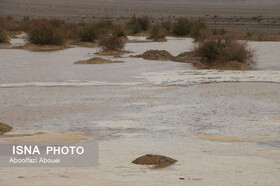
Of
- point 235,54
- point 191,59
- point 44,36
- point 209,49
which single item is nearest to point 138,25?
point 44,36

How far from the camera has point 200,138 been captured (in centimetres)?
1112

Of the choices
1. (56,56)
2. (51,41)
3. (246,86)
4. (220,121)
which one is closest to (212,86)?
(246,86)

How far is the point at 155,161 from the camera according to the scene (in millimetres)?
9062

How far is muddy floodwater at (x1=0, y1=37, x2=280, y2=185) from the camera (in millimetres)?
8469

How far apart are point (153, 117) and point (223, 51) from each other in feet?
40.2

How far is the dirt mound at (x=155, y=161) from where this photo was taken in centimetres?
900

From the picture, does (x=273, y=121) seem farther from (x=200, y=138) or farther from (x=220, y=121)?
(x=200, y=138)

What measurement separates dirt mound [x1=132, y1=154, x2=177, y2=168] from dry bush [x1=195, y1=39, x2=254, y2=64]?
15.7m

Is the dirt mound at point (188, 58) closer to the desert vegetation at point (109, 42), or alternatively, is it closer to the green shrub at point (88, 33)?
the desert vegetation at point (109, 42)

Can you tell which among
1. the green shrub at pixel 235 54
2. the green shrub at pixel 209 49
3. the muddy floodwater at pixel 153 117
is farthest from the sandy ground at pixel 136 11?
the muddy floodwater at pixel 153 117

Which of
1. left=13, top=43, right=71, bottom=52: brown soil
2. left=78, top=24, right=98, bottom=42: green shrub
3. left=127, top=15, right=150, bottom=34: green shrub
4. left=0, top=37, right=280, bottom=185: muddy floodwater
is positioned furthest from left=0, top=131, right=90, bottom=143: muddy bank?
left=127, top=15, right=150, bottom=34: green shrub

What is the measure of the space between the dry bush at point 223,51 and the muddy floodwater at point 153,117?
0.72m

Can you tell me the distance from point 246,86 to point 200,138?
7.24m

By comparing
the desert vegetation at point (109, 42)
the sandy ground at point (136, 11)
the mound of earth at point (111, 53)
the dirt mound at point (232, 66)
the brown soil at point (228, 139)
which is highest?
the brown soil at point (228, 139)
